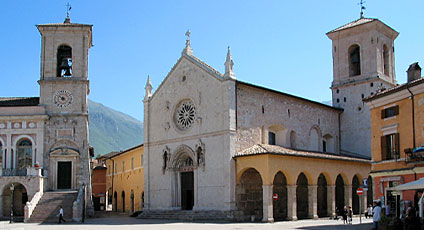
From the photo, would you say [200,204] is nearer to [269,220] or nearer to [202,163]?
[202,163]

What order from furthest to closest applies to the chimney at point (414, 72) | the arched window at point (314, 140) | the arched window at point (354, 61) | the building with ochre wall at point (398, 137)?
the arched window at point (354, 61) → the arched window at point (314, 140) → the chimney at point (414, 72) → the building with ochre wall at point (398, 137)

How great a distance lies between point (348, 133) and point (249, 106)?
45.3 feet

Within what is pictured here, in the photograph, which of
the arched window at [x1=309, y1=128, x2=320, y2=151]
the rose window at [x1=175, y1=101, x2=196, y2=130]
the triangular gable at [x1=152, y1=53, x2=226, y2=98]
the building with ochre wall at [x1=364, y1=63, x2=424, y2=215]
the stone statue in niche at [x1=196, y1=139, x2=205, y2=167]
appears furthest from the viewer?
the arched window at [x1=309, y1=128, x2=320, y2=151]

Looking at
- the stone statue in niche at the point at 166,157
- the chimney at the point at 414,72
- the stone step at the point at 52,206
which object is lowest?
the stone step at the point at 52,206

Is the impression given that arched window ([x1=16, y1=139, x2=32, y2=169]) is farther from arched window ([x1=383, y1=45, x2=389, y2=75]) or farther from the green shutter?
arched window ([x1=383, y1=45, x2=389, y2=75])

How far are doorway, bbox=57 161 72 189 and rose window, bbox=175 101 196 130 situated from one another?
10087mm

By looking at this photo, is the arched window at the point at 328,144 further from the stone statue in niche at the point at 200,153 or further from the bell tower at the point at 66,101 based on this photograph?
Answer: the bell tower at the point at 66,101

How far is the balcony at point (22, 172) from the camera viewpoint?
39.6 metres

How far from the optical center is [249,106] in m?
37.3

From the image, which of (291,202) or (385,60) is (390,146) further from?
(385,60)

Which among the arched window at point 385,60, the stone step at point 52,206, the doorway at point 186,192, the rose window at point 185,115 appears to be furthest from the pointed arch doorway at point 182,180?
the arched window at point 385,60

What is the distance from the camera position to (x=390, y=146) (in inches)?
1087

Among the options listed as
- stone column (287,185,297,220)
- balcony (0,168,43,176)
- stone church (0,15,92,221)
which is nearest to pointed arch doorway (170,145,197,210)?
stone church (0,15,92,221)

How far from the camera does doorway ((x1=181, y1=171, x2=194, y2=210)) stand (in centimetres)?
3956
